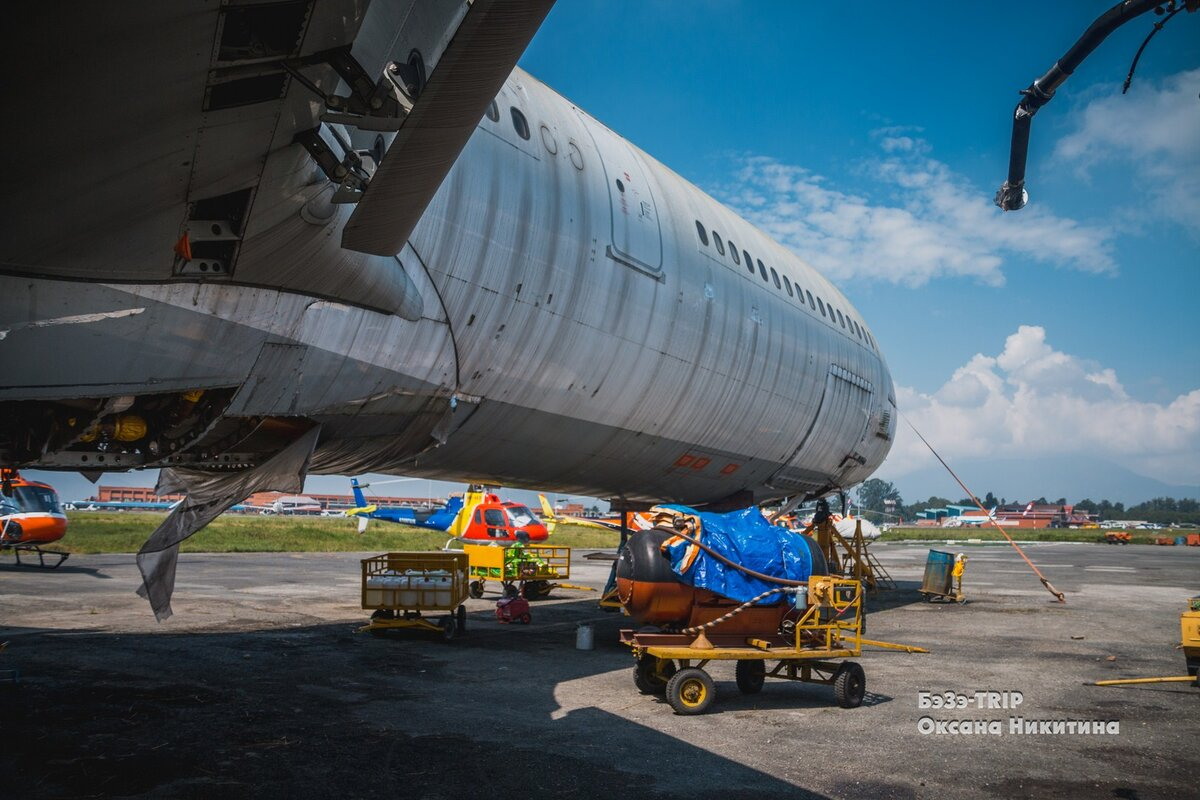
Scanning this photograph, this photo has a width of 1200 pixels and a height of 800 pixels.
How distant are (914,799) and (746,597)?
4.04m

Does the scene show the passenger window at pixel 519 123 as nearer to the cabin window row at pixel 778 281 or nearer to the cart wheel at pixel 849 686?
the cabin window row at pixel 778 281

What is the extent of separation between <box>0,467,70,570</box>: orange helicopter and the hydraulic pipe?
78.0 feet

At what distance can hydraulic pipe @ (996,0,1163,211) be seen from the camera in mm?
9289

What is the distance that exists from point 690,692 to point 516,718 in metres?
1.95

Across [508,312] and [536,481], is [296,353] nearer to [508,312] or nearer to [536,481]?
[508,312]

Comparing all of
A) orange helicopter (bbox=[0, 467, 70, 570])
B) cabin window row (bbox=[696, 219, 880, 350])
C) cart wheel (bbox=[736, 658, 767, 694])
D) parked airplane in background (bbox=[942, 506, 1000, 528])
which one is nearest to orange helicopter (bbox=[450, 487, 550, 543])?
orange helicopter (bbox=[0, 467, 70, 570])

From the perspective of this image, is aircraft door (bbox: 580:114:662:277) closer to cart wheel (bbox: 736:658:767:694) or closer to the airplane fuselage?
the airplane fuselage

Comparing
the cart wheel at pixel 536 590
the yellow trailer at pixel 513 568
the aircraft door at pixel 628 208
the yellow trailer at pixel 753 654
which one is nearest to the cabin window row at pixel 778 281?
the aircraft door at pixel 628 208

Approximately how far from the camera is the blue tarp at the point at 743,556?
32.3ft

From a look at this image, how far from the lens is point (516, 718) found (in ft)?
26.5

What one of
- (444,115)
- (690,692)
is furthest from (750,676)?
(444,115)

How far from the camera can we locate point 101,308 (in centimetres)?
463

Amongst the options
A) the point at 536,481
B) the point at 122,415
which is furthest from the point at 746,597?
the point at 122,415

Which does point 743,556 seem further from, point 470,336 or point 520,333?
point 470,336
